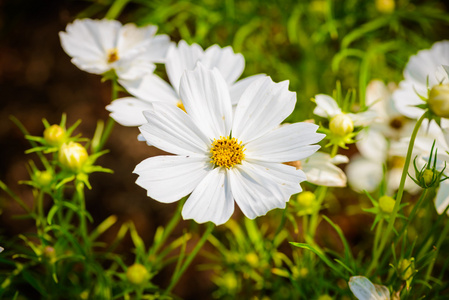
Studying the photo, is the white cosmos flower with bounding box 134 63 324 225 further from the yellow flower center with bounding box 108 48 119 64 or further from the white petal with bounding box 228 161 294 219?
the yellow flower center with bounding box 108 48 119 64

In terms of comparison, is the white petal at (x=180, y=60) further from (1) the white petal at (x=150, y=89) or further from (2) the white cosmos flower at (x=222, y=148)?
(2) the white cosmos flower at (x=222, y=148)

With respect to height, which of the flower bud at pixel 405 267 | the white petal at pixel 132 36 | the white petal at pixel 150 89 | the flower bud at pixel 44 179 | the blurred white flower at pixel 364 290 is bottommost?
the blurred white flower at pixel 364 290

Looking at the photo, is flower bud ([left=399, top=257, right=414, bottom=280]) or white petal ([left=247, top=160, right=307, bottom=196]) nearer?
white petal ([left=247, top=160, right=307, bottom=196])

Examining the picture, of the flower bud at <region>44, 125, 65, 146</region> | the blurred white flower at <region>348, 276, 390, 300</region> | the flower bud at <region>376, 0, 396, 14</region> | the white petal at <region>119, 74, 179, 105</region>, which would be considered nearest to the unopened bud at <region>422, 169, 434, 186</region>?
the blurred white flower at <region>348, 276, 390, 300</region>

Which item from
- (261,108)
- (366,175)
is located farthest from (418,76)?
(261,108)

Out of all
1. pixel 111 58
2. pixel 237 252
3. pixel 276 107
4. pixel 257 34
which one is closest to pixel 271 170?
pixel 276 107

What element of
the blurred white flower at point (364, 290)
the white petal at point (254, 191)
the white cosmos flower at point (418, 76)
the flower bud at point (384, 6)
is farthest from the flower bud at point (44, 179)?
the flower bud at point (384, 6)

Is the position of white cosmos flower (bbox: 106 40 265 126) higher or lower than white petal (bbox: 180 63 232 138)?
higher
